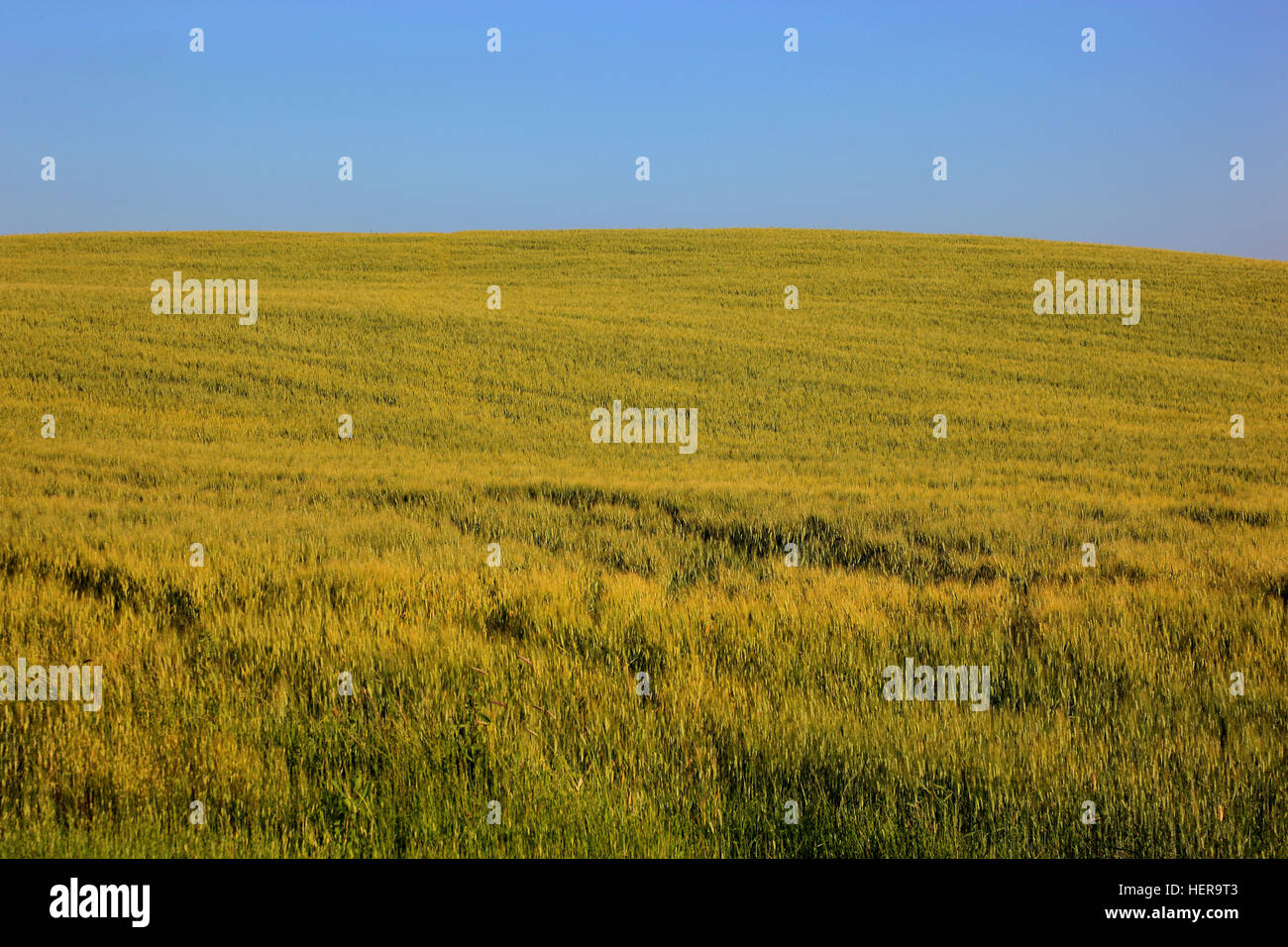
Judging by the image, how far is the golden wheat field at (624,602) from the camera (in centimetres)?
351

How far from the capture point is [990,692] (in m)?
5.06

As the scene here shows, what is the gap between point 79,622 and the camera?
18.5 ft

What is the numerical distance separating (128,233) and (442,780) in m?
58.4

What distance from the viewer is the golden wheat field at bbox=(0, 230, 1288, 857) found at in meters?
3.51

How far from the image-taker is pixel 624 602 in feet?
21.1

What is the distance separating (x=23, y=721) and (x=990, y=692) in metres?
5.38

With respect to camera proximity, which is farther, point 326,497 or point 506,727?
point 326,497

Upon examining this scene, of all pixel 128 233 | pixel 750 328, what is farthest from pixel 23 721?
pixel 128 233
